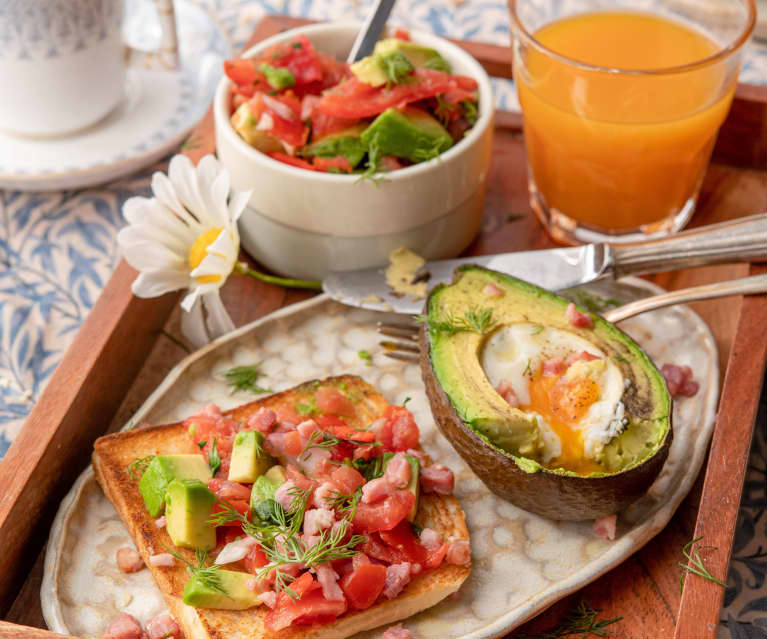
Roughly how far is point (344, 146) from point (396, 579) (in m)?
0.94

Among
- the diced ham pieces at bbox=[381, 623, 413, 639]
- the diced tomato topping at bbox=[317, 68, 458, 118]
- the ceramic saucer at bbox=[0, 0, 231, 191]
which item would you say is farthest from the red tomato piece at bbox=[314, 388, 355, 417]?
the ceramic saucer at bbox=[0, 0, 231, 191]

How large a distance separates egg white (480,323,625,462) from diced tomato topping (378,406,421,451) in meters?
0.17

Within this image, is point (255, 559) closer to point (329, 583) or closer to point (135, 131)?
point (329, 583)

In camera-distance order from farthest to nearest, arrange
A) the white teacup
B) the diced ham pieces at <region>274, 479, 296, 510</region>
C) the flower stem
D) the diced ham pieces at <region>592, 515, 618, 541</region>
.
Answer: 1. the white teacup
2. the flower stem
3. the diced ham pieces at <region>592, 515, 618, 541</region>
4. the diced ham pieces at <region>274, 479, 296, 510</region>

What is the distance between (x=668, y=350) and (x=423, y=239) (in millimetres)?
580

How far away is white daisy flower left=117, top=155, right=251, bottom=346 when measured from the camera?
1.91 metres

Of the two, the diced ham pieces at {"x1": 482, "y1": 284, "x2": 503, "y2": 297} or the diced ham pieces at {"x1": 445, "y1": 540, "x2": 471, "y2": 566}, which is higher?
the diced ham pieces at {"x1": 482, "y1": 284, "x2": 503, "y2": 297}

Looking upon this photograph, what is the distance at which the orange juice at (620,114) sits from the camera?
2.02m

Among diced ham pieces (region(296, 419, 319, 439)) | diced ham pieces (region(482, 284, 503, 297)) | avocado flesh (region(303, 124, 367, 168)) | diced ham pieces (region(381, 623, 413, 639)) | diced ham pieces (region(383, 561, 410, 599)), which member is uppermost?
avocado flesh (region(303, 124, 367, 168))

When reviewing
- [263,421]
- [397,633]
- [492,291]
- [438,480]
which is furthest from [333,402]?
[397,633]

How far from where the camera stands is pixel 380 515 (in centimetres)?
154

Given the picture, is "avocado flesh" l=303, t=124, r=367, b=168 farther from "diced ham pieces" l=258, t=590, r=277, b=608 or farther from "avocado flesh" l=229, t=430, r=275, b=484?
"diced ham pieces" l=258, t=590, r=277, b=608

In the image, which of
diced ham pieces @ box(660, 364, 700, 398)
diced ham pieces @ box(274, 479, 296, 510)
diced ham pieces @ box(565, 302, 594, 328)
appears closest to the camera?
diced ham pieces @ box(274, 479, 296, 510)

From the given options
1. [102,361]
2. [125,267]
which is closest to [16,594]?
[102,361]
